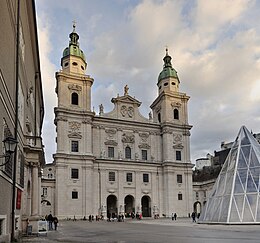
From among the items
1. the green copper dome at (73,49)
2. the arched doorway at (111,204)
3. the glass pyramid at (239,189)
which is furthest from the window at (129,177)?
the glass pyramid at (239,189)

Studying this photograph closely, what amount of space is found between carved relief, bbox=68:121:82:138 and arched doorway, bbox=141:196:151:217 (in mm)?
16192

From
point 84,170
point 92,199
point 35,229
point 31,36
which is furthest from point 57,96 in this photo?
point 35,229

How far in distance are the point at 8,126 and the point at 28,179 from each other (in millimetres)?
10263

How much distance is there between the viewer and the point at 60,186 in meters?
55.3

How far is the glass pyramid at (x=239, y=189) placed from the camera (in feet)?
97.9

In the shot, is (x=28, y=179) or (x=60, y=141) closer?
(x=28, y=179)

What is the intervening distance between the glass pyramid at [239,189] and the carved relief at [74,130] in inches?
1106

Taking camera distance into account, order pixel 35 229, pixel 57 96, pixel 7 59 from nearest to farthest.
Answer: pixel 7 59
pixel 35 229
pixel 57 96

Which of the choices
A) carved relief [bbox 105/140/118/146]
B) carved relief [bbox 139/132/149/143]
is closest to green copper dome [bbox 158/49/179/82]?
carved relief [bbox 139/132/149/143]

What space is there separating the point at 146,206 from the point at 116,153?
10996mm

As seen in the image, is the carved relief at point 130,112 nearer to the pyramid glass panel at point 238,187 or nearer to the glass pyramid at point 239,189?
the glass pyramid at point 239,189

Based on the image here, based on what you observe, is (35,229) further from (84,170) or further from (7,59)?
(84,170)

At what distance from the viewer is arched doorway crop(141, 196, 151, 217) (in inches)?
2495

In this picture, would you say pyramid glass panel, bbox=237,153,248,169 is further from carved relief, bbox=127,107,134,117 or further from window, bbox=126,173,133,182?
carved relief, bbox=127,107,134,117
